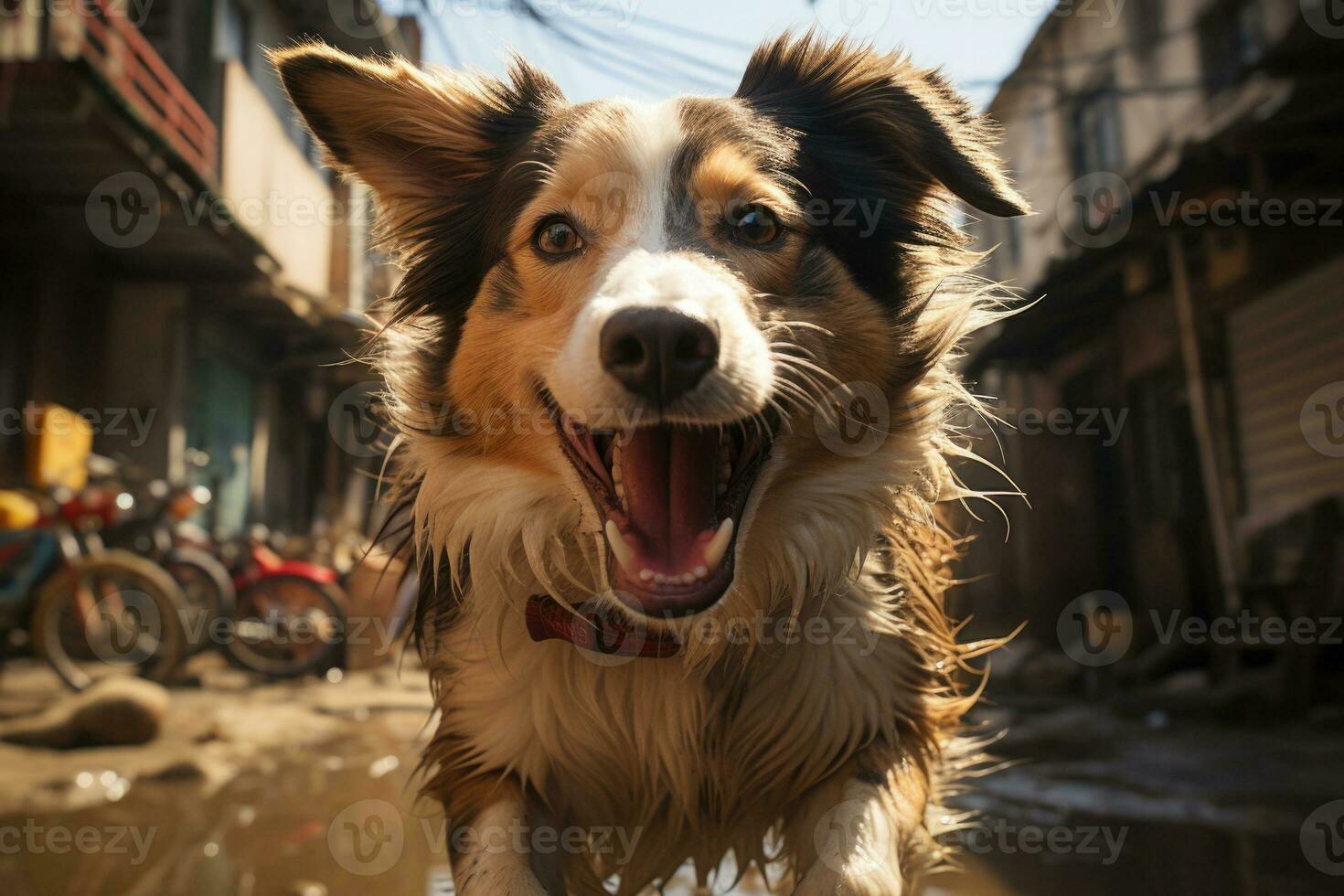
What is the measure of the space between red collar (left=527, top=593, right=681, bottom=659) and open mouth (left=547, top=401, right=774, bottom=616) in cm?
23

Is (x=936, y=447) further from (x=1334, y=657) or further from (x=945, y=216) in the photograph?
(x=1334, y=657)

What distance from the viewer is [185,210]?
975 centimetres

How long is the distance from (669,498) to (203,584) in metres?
7.01

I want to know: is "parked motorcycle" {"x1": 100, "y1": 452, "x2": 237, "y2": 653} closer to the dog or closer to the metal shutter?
the dog

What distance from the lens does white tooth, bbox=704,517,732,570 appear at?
228 cm

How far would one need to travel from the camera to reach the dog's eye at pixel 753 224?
2.62 metres

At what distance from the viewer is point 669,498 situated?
2398mm

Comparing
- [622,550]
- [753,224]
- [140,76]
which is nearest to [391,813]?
[622,550]

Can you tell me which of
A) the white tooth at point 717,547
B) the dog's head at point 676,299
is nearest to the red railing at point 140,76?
the dog's head at point 676,299

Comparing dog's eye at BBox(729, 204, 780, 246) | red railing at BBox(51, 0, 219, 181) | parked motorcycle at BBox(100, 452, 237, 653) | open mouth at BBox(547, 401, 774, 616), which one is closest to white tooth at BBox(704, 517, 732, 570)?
open mouth at BBox(547, 401, 774, 616)

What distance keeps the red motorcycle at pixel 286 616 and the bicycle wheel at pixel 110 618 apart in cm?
102

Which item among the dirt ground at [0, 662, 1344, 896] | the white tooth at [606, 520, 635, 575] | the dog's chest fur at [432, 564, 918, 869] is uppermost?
the white tooth at [606, 520, 635, 575]

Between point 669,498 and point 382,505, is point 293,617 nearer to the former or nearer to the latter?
point 382,505

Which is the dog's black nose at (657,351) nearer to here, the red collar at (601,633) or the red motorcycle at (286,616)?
the red collar at (601,633)
